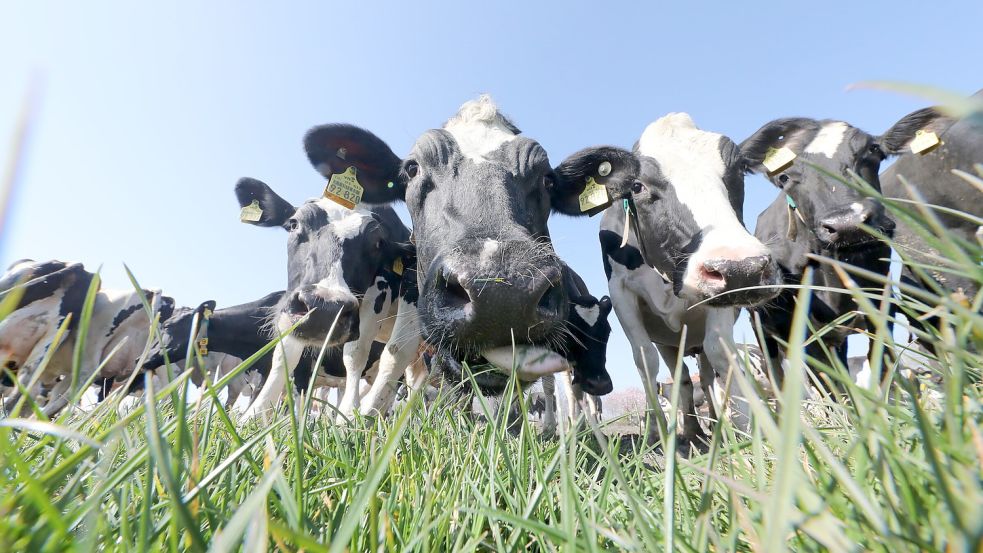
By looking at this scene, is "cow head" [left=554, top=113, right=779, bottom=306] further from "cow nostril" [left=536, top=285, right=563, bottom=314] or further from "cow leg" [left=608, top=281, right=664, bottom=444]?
"cow nostril" [left=536, top=285, right=563, bottom=314]

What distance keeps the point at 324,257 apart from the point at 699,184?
2976 mm

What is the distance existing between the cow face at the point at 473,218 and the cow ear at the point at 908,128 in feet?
11.0

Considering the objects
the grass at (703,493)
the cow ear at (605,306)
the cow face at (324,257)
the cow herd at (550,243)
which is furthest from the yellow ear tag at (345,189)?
the grass at (703,493)

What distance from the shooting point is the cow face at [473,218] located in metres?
1.95

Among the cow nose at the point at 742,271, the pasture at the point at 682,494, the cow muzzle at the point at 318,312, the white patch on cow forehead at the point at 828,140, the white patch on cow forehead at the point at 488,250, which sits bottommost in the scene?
the cow muzzle at the point at 318,312

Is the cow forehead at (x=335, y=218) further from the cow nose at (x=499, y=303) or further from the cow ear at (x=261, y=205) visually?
the cow nose at (x=499, y=303)

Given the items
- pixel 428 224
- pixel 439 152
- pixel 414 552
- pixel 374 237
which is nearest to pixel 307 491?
pixel 414 552

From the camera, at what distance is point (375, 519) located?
0.50 metres

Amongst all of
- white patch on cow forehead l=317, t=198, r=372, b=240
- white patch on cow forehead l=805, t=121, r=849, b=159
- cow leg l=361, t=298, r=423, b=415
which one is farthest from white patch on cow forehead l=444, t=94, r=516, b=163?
white patch on cow forehead l=805, t=121, r=849, b=159

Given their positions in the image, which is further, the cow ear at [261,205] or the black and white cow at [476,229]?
the cow ear at [261,205]

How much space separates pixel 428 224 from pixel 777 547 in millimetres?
2622

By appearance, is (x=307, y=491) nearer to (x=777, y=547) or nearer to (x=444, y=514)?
(x=444, y=514)

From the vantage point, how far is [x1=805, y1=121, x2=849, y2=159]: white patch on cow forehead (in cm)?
427

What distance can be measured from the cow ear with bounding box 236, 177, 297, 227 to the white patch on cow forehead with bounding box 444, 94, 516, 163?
230 cm
